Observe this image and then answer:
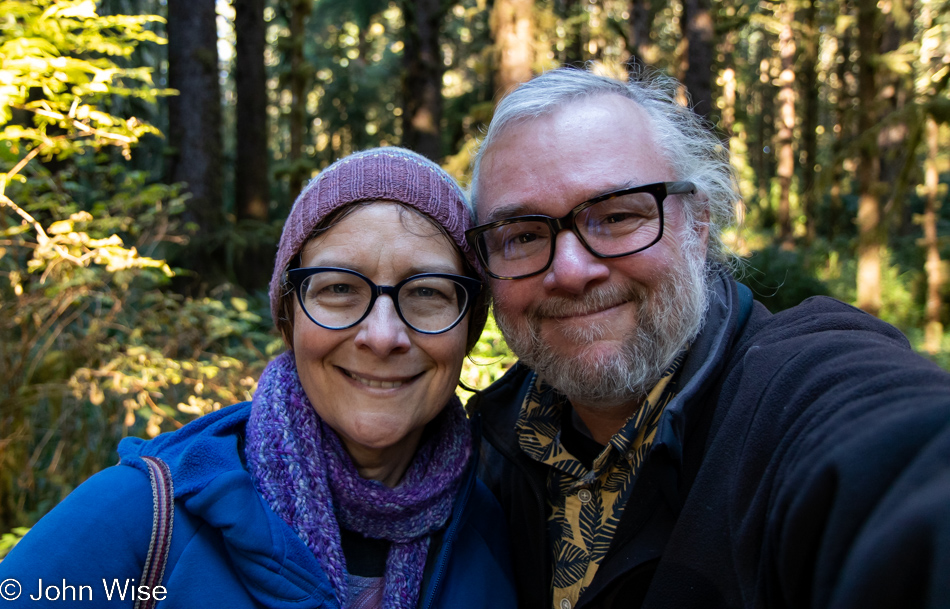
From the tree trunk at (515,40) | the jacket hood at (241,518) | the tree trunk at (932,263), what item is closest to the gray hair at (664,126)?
the jacket hood at (241,518)

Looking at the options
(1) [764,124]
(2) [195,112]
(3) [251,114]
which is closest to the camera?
(2) [195,112]

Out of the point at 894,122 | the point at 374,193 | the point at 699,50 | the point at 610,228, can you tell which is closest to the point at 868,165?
the point at 894,122

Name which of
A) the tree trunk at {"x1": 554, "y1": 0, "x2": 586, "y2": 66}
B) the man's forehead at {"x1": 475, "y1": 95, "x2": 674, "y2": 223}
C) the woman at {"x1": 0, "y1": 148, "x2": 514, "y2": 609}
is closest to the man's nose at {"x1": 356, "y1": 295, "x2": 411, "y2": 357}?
the woman at {"x1": 0, "y1": 148, "x2": 514, "y2": 609}

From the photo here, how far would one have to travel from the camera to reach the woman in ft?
4.98

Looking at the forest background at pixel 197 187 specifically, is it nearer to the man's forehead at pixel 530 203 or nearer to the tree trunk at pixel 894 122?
the tree trunk at pixel 894 122

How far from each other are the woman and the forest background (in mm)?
1320

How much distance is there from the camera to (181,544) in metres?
1.49

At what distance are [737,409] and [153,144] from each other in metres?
13.5

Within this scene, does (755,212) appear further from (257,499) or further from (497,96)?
(257,499)

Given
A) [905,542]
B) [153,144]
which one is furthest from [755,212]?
[905,542]

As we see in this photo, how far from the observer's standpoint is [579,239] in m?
1.92

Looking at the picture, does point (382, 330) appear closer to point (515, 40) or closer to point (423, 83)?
point (515, 40)

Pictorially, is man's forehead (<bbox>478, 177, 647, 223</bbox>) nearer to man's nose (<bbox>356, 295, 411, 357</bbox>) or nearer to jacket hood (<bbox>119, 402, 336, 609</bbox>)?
man's nose (<bbox>356, 295, 411, 357</bbox>)

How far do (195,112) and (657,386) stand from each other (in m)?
8.32
